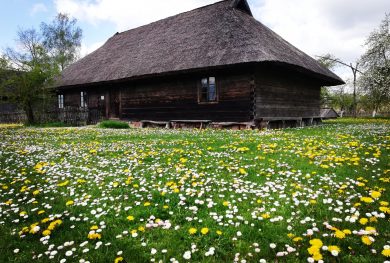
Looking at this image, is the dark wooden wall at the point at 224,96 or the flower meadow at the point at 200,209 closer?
the flower meadow at the point at 200,209

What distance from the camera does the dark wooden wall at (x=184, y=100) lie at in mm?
16188

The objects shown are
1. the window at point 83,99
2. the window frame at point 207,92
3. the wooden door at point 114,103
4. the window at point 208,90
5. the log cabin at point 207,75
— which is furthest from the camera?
the window at point 83,99

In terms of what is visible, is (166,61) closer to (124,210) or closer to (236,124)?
(236,124)

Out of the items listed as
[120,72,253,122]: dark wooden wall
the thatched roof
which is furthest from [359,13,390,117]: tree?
[120,72,253,122]: dark wooden wall

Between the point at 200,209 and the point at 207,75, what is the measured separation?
45.6 feet

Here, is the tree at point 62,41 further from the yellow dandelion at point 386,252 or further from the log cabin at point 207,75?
the yellow dandelion at point 386,252

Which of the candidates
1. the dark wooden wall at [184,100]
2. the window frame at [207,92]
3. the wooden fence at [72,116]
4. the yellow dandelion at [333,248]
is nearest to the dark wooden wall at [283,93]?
the dark wooden wall at [184,100]

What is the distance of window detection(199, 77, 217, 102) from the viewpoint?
17.2m

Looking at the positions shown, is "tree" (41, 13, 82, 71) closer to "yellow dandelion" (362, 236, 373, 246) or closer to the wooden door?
the wooden door

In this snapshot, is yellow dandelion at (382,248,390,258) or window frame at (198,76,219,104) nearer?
yellow dandelion at (382,248,390,258)

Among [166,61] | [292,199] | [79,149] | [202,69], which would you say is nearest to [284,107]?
[202,69]

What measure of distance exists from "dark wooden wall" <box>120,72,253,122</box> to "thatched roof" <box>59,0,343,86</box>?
1.27 m

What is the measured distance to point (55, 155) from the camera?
25.8 feet

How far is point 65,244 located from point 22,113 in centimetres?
2702
